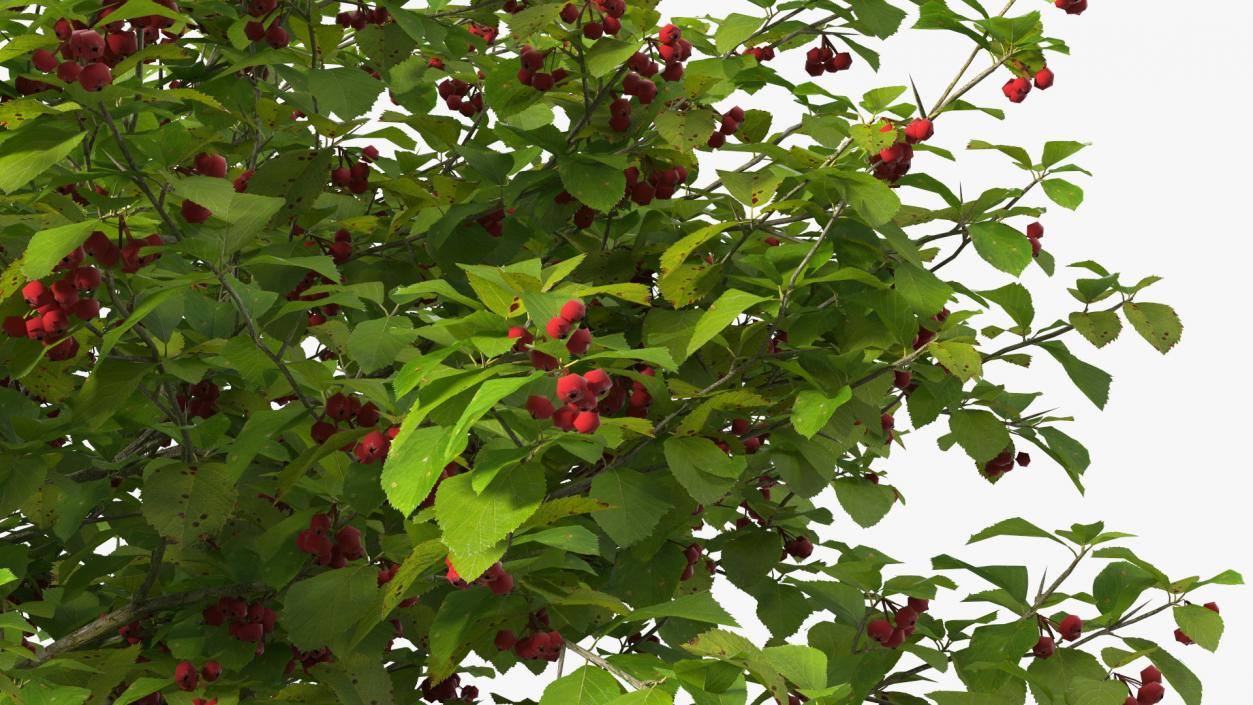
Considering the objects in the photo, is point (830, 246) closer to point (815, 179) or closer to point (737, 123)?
point (815, 179)

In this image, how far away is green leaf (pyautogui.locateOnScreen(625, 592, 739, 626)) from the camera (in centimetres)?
272

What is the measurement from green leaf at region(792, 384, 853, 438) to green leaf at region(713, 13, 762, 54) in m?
1.14

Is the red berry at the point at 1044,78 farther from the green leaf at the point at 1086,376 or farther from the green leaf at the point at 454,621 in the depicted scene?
the green leaf at the point at 454,621

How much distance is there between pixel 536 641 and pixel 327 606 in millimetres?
605

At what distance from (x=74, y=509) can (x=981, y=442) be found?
257 centimetres

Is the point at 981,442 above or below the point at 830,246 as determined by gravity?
below

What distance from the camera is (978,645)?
4.06 m

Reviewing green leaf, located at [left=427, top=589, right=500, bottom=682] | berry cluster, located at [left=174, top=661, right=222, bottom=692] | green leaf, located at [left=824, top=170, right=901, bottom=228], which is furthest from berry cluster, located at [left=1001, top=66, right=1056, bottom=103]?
berry cluster, located at [left=174, top=661, right=222, bottom=692]

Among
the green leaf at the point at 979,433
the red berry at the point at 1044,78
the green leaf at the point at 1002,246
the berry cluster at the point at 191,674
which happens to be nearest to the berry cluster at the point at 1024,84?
the red berry at the point at 1044,78

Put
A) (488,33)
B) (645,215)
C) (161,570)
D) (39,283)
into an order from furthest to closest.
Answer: (488,33)
(161,570)
(645,215)
(39,283)

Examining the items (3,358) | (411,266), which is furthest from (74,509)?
(411,266)

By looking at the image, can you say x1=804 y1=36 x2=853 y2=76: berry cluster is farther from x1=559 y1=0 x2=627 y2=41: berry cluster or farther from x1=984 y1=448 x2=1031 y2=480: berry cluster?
x1=984 y1=448 x2=1031 y2=480: berry cluster

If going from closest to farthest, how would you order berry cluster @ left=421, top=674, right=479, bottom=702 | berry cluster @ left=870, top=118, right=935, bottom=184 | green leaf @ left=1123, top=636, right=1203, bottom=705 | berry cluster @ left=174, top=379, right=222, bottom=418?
berry cluster @ left=870, top=118, right=935, bottom=184 < green leaf @ left=1123, top=636, right=1203, bottom=705 < berry cluster @ left=174, top=379, right=222, bottom=418 < berry cluster @ left=421, top=674, right=479, bottom=702

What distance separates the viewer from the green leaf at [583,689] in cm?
271
